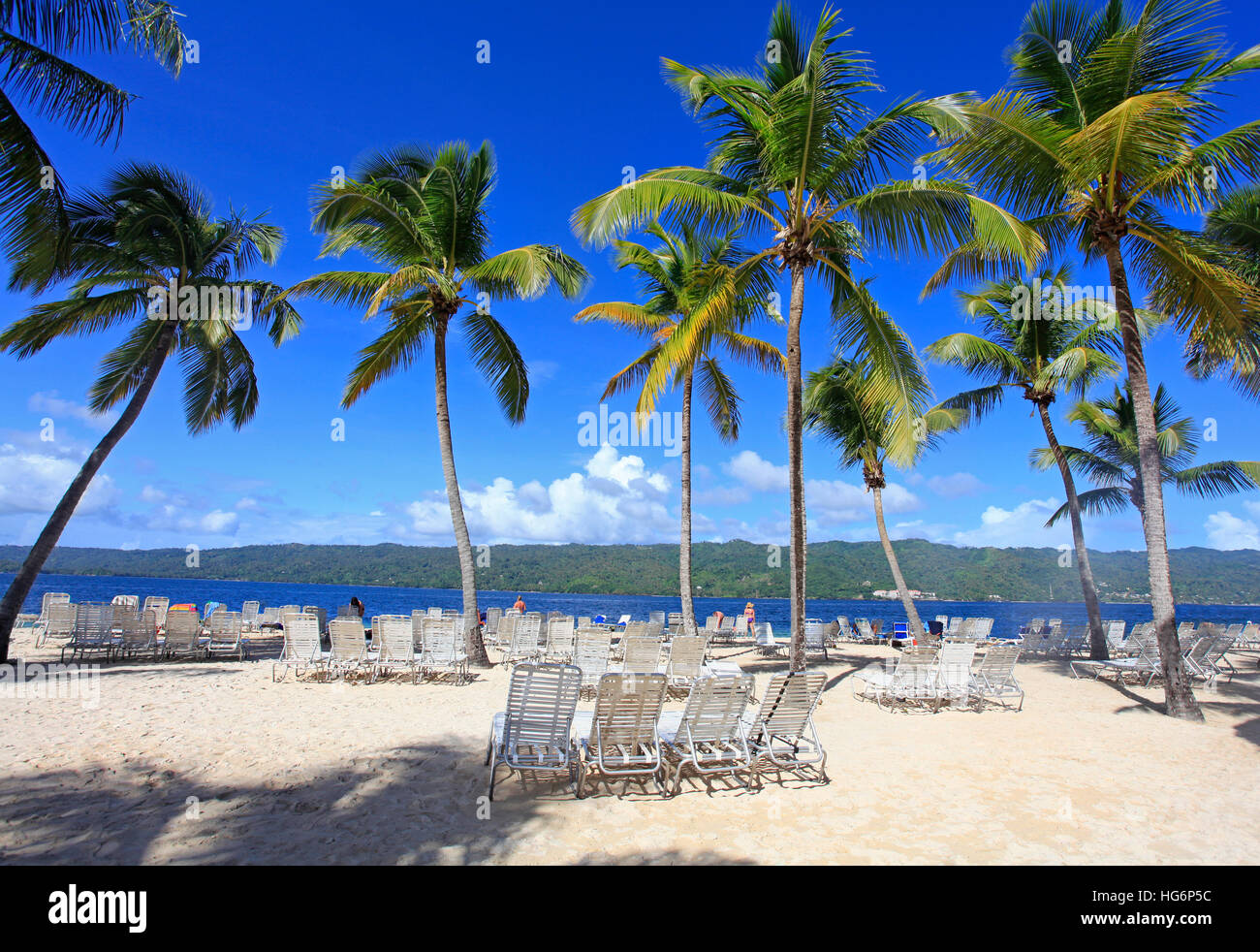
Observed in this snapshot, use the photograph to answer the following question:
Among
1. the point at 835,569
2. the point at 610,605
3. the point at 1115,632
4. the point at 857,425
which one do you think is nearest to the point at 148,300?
the point at 857,425

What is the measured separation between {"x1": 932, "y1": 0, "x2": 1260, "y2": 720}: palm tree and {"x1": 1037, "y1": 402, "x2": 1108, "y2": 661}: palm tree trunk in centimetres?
635

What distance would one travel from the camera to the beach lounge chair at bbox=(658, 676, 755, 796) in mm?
5754

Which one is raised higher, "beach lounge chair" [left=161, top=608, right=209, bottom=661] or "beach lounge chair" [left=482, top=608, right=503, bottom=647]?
"beach lounge chair" [left=161, top=608, right=209, bottom=661]

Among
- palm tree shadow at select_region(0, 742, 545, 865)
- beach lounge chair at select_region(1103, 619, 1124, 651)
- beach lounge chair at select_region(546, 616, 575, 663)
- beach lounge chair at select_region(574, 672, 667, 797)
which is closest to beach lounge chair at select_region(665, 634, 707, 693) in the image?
beach lounge chair at select_region(546, 616, 575, 663)

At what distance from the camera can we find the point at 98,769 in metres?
5.51

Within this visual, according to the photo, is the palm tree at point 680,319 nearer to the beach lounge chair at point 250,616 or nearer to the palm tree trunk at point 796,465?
the palm tree trunk at point 796,465

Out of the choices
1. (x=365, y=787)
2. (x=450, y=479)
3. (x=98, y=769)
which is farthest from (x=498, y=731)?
(x=450, y=479)

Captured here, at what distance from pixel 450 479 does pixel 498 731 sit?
8008mm

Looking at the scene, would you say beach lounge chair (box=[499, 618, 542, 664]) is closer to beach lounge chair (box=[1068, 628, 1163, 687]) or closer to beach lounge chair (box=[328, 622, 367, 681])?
beach lounge chair (box=[328, 622, 367, 681])

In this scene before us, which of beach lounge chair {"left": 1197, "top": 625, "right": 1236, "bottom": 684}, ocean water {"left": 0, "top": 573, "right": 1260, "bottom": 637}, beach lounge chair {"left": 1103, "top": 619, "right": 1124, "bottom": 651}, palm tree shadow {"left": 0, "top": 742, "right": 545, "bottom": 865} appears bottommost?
ocean water {"left": 0, "top": 573, "right": 1260, "bottom": 637}

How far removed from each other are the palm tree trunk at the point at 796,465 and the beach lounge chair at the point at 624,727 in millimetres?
5483

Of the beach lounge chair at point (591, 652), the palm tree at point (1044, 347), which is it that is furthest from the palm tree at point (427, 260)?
the palm tree at point (1044, 347)
